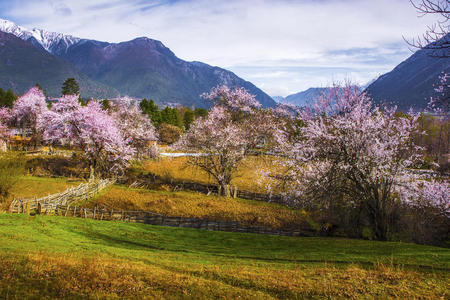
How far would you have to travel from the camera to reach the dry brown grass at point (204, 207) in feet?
94.7

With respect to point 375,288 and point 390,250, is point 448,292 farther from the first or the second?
point 390,250

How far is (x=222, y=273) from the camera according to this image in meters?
9.96

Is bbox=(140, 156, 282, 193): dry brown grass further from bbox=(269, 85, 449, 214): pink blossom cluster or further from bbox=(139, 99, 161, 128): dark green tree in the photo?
bbox=(139, 99, 161, 128): dark green tree

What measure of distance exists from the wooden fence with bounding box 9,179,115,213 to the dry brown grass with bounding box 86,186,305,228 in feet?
3.71

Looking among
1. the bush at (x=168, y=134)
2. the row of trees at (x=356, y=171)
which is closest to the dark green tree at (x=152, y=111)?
the bush at (x=168, y=134)

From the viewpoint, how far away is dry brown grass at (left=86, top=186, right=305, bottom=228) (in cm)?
2888

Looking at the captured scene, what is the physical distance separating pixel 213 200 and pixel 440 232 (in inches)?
871

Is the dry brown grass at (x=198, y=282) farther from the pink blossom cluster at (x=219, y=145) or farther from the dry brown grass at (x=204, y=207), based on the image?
the pink blossom cluster at (x=219, y=145)

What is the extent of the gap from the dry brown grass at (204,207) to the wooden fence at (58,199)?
1130mm

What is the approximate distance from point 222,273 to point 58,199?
22.4 m

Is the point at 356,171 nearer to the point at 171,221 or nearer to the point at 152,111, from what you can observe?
the point at 171,221

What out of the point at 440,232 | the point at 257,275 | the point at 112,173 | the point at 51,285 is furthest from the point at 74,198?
the point at 440,232

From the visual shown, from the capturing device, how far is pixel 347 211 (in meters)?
22.5

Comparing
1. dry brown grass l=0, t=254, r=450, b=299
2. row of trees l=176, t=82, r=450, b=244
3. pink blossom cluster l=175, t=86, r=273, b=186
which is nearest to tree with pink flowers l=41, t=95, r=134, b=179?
pink blossom cluster l=175, t=86, r=273, b=186
